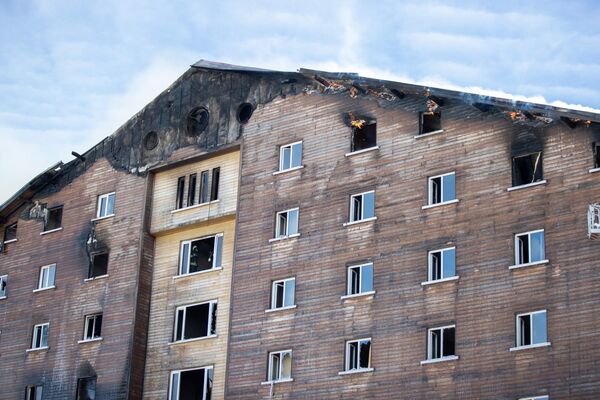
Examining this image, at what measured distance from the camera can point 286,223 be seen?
55000 millimetres

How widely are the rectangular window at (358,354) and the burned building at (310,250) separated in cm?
8

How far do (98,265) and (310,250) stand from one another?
1376 centimetres

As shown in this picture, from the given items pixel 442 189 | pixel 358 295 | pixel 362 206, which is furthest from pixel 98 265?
pixel 442 189

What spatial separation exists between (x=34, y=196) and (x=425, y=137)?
989 inches

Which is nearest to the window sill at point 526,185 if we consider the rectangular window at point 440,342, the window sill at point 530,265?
the window sill at point 530,265

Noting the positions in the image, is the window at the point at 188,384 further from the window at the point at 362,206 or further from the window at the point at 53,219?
the window at the point at 53,219

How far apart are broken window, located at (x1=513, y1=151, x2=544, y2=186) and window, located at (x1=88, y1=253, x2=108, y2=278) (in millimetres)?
22881

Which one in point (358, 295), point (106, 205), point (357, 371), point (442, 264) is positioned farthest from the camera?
point (106, 205)

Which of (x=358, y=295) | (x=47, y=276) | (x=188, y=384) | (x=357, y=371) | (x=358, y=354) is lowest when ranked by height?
(x=357, y=371)

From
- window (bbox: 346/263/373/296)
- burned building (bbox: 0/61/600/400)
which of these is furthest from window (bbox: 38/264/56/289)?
window (bbox: 346/263/373/296)

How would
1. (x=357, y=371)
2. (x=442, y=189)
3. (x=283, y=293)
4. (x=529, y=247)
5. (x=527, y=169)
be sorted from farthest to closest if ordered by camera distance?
(x=283, y=293)
(x=442, y=189)
(x=357, y=371)
(x=527, y=169)
(x=529, y=247)

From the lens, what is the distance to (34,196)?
66.6 metres

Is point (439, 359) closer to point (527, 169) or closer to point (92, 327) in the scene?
point (527, 169)

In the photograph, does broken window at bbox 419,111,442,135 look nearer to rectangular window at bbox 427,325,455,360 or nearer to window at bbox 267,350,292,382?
rectangular window at bbox 427,325,455,360
